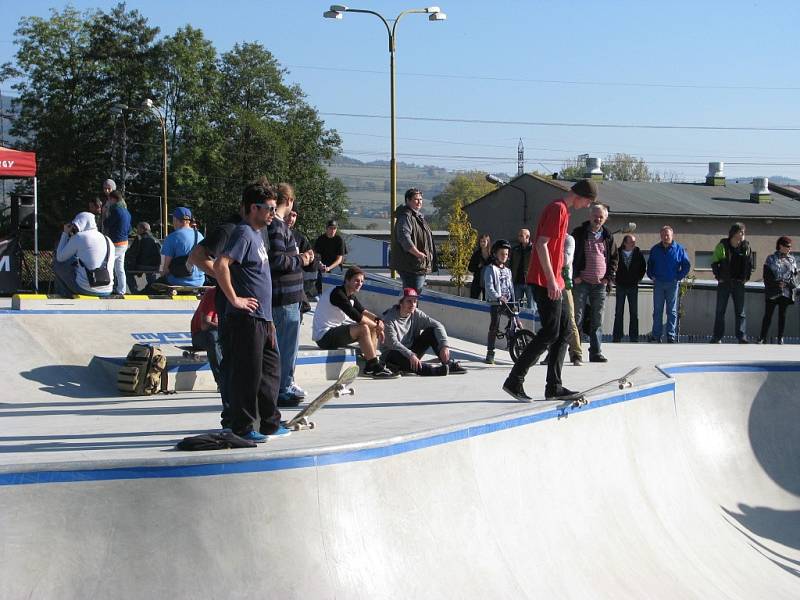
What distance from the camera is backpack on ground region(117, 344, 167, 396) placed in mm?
8453

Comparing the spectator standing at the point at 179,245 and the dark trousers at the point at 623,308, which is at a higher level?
the spectator standing at the point at 179,245

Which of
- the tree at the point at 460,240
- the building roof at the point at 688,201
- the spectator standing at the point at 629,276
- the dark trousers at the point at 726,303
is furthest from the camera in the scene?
the building roof at the point at 688,201

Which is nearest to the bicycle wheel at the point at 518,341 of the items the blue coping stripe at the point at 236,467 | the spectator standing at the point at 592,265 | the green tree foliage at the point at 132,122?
the spectator standing at the point at 592,265

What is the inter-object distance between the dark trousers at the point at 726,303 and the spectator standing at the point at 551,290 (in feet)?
27.2

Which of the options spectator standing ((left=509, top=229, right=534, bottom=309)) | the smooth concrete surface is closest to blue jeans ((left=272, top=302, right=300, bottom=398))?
the smooth concrete surface

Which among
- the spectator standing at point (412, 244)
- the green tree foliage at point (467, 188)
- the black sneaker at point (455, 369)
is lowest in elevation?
the black sneaker at point (455, 369)

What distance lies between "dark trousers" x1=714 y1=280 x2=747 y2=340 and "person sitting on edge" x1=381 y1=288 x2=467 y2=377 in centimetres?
655

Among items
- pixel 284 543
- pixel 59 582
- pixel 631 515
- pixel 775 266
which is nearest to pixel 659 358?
pixel 775 266

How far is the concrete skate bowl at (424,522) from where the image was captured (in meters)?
4.53

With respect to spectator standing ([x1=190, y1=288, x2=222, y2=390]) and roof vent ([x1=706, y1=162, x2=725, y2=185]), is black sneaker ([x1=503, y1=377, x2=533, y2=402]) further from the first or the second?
roof vent ([x1=706, y1=162, x2=725, y2=185])

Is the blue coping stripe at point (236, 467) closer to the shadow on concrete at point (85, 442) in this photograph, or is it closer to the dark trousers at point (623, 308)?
the shadow on concrete at point (85, 442)

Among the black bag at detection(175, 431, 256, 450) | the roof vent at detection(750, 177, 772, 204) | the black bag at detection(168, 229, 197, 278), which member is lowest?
the black bag at detection(175, 431, 256, 450)

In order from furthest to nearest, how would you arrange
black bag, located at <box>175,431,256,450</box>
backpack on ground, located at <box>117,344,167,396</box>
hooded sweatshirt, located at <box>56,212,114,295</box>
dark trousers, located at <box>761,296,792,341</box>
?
dark trousers, located at <box>761,296,792,341</box> < hooded sweatshirt, located at <box>56,212,114,295</box> < backpack on ground, located at <box>117,344,167,396</box> < black bag, located at <box>175,431,256,450</box>

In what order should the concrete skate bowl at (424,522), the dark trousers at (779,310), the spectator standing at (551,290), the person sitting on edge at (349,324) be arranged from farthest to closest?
1. the dark trousers at (779,310)
2. the person sitting on edge at (349,324)
3. the spectator standing at (551,290)
4. the concrete skate bowl at (424,522)
